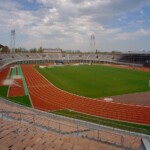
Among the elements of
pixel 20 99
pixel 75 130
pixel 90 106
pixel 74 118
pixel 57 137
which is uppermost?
pixel 57 137

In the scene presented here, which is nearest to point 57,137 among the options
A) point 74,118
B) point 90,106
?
point 74,118

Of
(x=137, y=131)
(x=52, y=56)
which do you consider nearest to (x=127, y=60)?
(x=52, y=56)

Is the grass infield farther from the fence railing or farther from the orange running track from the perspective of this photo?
the fence railing

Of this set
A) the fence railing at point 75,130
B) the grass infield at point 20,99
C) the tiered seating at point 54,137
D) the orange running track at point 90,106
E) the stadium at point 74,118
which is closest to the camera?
the tiered seating at point 54,137

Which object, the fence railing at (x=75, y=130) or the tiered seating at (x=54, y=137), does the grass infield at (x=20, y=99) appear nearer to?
the fence railing at (x=75, y=130)

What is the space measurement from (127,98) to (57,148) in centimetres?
1950

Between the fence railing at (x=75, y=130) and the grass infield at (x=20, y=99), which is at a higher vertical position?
the fence railing at (x=75, y=130)

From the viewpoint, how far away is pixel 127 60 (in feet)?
306

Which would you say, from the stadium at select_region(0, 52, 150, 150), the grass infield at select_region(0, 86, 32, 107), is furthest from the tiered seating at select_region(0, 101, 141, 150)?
the grass infield at select_region(0, 86, 32, 107)

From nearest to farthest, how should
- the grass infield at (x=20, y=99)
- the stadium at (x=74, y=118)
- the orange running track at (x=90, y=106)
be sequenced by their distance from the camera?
the stadium at (x=74, y=118) < the orange running track at (x=90, y=106) < the grass infield at (x=20, y=99)

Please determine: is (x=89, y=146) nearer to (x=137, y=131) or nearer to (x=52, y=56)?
(x=137, y=131)

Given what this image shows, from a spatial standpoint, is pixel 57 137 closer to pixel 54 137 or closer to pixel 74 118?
pixel 54 137

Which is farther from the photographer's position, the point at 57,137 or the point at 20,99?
the point at 20,99

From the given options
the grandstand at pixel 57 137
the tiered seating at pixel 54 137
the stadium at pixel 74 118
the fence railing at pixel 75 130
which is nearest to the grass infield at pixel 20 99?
the stadium at pixel 74 118
